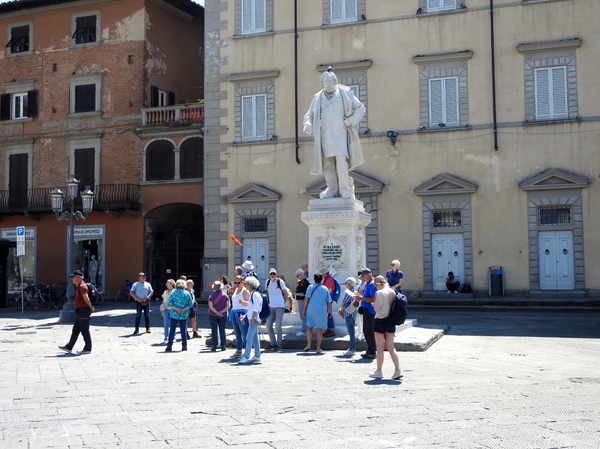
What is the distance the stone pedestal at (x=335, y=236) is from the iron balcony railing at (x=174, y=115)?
16505 mm

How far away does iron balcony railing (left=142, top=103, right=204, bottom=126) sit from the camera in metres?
31.1

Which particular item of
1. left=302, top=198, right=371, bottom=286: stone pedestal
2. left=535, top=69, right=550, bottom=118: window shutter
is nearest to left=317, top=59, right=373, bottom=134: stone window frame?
left=535, top=69, right=550, bottom=118: window shutter

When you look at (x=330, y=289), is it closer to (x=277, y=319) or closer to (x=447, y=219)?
(x=277, y=319)

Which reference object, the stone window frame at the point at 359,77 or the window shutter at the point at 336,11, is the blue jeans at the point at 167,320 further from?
the window shutter at the point at 336,11

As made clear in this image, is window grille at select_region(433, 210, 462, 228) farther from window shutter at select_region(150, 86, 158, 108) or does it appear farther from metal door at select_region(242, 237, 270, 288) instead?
window shutter at select_region(150, 86, 158, 108)

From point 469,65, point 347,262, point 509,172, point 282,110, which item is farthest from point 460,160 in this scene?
point 347,262

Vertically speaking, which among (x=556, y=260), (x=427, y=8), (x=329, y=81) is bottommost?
(x=556, y=260)

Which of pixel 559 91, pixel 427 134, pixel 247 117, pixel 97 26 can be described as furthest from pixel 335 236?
pixel 97 26

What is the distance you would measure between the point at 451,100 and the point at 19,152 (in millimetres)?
19101

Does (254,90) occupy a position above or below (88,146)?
above

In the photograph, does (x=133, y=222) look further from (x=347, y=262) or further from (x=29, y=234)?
(x=347, y=262)

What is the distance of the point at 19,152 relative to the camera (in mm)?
34062

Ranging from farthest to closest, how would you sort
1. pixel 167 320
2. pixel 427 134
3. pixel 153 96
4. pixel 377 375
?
pixel 153 96 → pixel 427 134 → pixel 167 320 → pixel 377 375

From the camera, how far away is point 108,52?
3288cm
